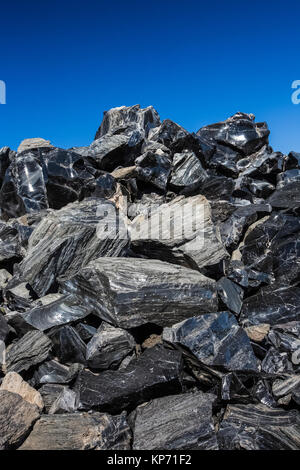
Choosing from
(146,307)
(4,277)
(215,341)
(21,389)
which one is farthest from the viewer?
(4,277)

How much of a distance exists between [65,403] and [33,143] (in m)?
9.83

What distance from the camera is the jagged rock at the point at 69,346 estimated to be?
249 inches

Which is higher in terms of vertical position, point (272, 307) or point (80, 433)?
point (272, 307)

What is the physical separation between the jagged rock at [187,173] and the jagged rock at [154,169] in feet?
0.98

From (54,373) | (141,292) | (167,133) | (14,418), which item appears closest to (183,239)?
(141,292)

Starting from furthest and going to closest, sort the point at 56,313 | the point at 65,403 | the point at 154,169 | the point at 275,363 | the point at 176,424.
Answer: the point at 154,169
the point at 56,313
the point at 275,363
the point at 65,403
the point at 176,424

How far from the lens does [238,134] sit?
13516mm

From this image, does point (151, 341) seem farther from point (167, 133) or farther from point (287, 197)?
point (167, 133)

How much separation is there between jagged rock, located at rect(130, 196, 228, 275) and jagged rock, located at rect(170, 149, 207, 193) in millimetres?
2218

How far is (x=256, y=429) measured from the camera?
4875 mm

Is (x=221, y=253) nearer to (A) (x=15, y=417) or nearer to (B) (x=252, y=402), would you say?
(B) (x=252, y=402)

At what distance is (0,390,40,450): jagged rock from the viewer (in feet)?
15.0

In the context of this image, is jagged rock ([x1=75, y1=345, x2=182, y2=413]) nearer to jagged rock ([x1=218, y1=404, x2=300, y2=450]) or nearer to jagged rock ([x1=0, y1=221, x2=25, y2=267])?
jagged rock ([x1=218, y1=404, x2=300, y2=450])

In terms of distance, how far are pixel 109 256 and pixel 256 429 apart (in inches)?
186
